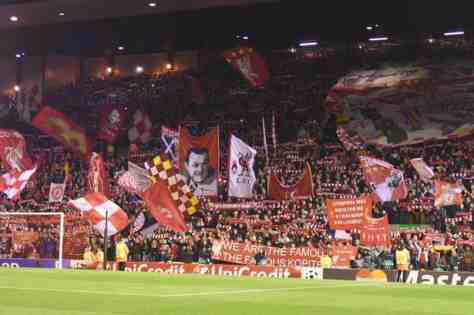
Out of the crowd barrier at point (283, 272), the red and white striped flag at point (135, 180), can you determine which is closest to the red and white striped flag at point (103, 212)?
the crowd barrier at point (283, 272)

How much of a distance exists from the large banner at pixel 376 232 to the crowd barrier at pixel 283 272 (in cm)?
361

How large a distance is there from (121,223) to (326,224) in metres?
8.01

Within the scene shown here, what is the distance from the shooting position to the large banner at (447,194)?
29703 millimetres

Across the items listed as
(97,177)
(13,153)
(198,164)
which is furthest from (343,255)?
(13,153)

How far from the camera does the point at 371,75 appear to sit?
3528 cm

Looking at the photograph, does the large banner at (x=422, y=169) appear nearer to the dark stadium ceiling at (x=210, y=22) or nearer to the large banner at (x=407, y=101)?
the large banner at (x=407, y=101)

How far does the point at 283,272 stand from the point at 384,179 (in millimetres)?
7693

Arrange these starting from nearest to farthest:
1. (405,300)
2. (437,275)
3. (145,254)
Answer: (405,300)
(437,275)
(145,254)

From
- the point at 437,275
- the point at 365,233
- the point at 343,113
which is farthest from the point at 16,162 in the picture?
the point at 437,275

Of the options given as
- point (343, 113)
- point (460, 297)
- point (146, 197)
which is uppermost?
point (343, 113)

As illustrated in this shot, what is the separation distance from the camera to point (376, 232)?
93.8 feet

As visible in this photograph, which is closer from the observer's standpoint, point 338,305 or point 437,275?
point 338,305

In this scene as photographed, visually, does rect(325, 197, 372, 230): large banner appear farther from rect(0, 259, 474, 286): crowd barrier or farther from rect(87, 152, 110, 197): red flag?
rect(87, 152, 110, 197): red flag

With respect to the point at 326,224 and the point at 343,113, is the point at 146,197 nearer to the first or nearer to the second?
the point at 326,224
